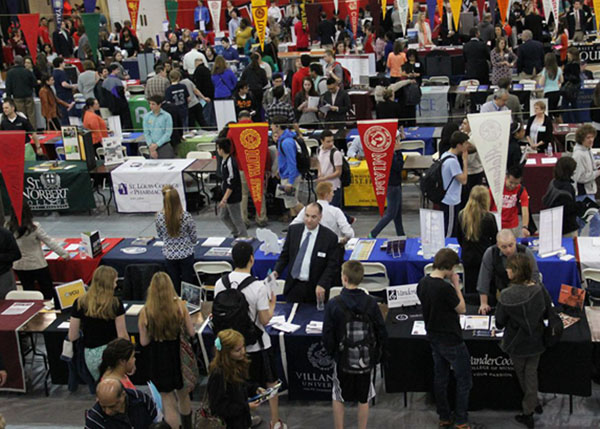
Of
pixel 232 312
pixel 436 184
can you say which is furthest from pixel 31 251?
pixel 436 184

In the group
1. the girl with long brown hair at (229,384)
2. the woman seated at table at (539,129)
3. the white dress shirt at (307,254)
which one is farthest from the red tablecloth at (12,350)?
the woman seated at table at (539,129)

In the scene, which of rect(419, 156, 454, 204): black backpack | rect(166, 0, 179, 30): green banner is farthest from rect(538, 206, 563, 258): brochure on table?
rect(166, 0, 179, 30): green banner

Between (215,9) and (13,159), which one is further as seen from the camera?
(215,9)

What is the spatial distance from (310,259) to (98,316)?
166 cm

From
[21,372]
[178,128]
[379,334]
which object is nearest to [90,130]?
[178,128]

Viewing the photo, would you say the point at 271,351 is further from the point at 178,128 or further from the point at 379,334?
the point at 178,128

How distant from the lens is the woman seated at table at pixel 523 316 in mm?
5086

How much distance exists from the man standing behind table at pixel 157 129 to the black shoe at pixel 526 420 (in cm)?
651

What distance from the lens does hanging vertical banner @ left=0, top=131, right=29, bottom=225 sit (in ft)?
27.1

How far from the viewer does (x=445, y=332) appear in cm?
512

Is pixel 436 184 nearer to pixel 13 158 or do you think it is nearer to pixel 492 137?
pixel 492 137

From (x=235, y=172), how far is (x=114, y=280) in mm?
3369

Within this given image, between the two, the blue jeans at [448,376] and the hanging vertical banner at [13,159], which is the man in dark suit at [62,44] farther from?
the blue jeans at [448,376]

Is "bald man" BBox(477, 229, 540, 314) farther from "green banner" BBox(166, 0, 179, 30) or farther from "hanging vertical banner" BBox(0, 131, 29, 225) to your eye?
"green banner" BBox(166, 0, 179, 30)
